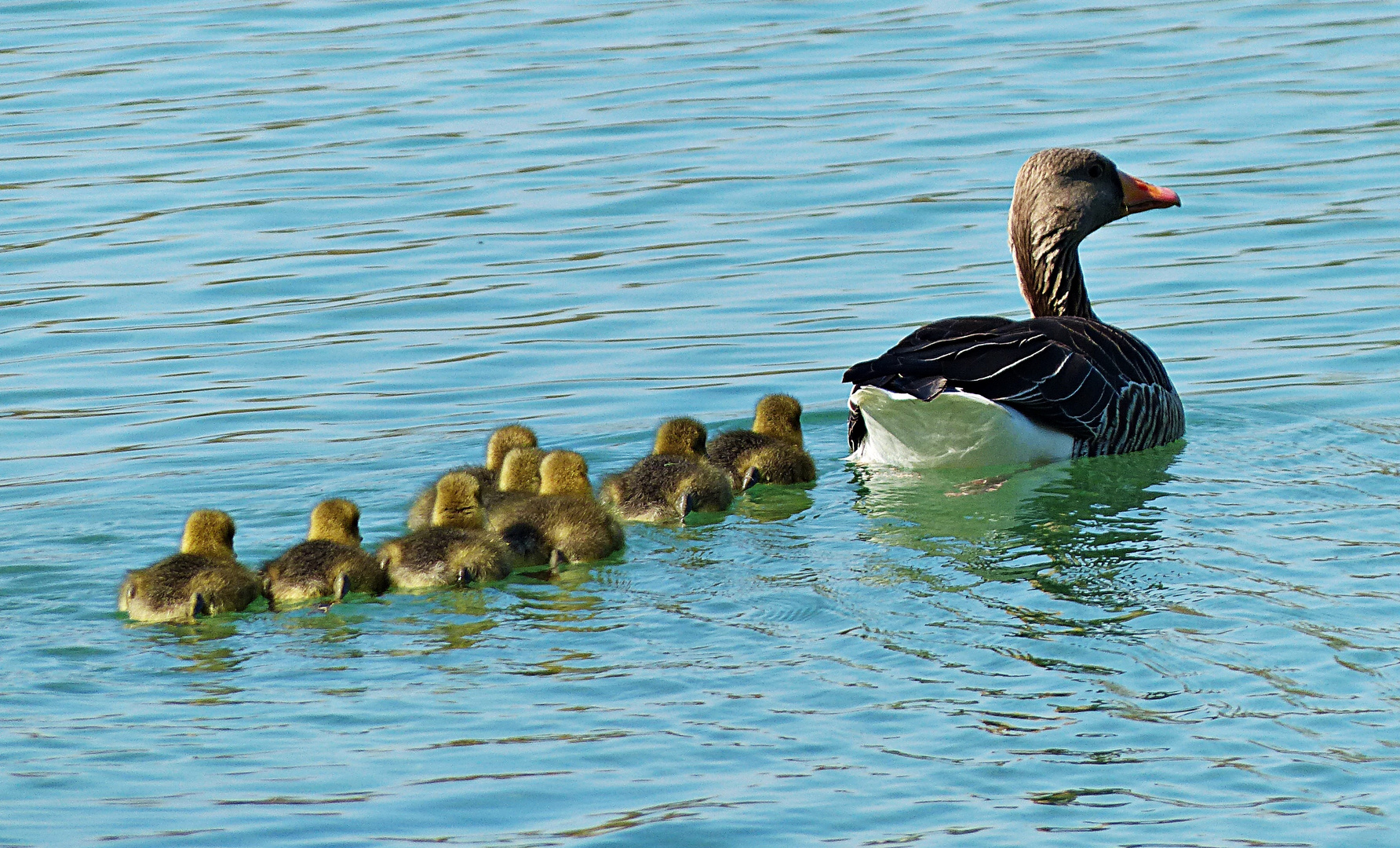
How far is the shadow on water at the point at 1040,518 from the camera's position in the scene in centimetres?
846

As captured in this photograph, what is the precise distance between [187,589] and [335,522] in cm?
77

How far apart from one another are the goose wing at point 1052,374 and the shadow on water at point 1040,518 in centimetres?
21

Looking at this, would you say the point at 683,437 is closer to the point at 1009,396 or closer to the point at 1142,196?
the point at 1009,396

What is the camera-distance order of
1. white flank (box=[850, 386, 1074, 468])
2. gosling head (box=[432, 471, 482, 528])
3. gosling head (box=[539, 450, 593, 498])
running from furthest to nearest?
white flank (box=[850, 386, 1074, 468]) → gosling head (box=[539, 450, 593, 498]) → gosling head (box=[432, 471, 482, 528])

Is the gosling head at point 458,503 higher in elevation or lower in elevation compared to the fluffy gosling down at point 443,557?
higher

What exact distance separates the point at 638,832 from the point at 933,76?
1524cm

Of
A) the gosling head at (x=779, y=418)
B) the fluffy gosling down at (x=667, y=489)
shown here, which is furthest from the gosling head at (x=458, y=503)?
the gosling head at (x=779, y=418)

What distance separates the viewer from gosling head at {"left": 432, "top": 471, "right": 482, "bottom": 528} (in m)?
8.84

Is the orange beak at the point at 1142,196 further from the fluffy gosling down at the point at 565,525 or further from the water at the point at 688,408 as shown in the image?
the fluffy gosling down at the point at 565,525

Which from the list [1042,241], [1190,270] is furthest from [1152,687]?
[1190,270]

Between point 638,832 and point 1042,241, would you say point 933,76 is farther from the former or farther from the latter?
point 638,832

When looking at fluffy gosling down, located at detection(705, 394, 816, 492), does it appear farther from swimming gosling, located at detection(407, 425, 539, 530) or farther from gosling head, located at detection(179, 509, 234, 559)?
gosling head, located at detection(179, 509, 234, 559)

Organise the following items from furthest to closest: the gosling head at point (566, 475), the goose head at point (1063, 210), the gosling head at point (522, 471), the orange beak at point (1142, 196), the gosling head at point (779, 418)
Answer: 1. the orange beak at point (1142, 196)
2. the goose head at point (1063, 210)
3. the gosling head at point (779, 418)
4. the gosling head at point (522, 471)
5. the gosling head at point (566, 475)

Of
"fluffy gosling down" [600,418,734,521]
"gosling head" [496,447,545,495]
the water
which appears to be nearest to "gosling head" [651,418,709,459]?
"fluffy gosling down" [600,418,734,521]
